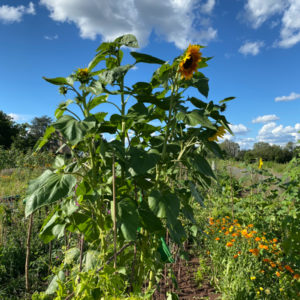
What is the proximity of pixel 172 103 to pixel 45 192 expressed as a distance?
2.21ft

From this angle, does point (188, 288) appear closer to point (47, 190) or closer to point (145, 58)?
point (47, 190)

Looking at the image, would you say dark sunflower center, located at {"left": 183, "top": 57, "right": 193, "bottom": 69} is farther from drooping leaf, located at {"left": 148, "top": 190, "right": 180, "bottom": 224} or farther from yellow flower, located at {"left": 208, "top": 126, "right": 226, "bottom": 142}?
drooping leaf, located at {"left": 148, "top": 190, "right": 180, "bottom": 224}

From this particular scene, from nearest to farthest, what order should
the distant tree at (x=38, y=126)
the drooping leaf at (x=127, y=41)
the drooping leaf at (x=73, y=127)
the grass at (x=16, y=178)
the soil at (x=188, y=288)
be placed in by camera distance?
1. the drooping leaf at (x=73, y=127)
2. the drooping leaf at (x=127, y=41)
3. the soil at (x=188, y=288)
4. the grass at (x=16, y=178)
5. the distant tree at (x=38, y=126)

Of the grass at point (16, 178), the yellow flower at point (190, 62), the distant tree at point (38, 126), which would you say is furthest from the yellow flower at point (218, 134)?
the distant tree at point (38, 126)

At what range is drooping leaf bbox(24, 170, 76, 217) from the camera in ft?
3.37

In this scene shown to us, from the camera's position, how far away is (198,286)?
2426 millimetres

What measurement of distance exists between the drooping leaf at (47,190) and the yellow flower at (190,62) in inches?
27.5

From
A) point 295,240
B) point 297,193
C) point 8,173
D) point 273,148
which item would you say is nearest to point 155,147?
point 295,240

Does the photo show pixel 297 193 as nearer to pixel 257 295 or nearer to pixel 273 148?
pixel 257 295

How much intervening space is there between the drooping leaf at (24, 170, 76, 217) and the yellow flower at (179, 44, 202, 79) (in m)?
0.70

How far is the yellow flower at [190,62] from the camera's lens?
123 cm

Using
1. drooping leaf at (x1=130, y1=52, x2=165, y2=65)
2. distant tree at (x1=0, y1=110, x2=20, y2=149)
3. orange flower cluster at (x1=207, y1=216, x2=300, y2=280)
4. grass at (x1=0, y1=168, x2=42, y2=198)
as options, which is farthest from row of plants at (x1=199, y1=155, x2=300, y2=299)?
distant tree at (x1=0, y1=110, x2=20, y2=149)

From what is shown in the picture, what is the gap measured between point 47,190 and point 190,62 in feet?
2.83

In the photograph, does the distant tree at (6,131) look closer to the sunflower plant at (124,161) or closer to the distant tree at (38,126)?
the distant tree at (38,126)
